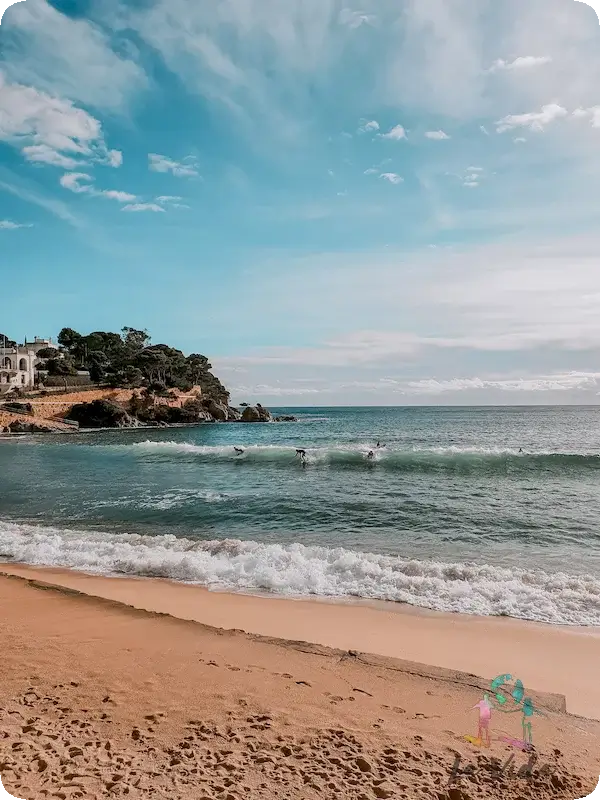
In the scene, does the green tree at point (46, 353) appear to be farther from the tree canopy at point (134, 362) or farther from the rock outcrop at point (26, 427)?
the rock outcrop at point (26, 427)

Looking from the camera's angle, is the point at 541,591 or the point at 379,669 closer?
the point at 379,669

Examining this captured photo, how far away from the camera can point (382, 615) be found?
7746 millimetres

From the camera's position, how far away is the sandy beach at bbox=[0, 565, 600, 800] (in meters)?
3.64

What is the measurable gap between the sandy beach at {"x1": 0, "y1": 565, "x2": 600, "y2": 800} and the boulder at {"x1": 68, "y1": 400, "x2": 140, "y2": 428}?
59471 millimetres

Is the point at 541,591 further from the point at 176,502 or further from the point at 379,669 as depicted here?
the point at 176,502

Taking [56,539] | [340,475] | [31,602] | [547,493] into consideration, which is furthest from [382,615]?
[340,475]

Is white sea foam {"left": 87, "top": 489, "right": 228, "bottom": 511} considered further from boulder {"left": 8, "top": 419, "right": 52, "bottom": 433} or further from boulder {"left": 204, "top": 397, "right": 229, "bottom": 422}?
boulder {"left": 204, "top": 397, "right": 229, "bottom": 422}

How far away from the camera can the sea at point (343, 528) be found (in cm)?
909

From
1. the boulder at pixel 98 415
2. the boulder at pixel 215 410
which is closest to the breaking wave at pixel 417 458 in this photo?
the boulder at pixel 98 415

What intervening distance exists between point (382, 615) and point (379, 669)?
7.23ft

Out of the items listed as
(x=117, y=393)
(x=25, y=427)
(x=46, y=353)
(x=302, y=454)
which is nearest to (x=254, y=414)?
(x=117, y=393)

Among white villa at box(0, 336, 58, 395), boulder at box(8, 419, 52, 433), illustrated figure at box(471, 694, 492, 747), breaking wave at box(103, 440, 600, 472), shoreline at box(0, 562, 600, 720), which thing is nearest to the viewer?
illustrated figure at box(471, 694, 492, 747)

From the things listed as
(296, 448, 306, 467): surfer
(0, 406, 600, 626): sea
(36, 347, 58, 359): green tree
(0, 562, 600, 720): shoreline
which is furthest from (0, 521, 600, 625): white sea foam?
(36, 347, 58, 359): green tree

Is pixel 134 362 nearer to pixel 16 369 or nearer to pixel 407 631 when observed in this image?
pixel 16 369
